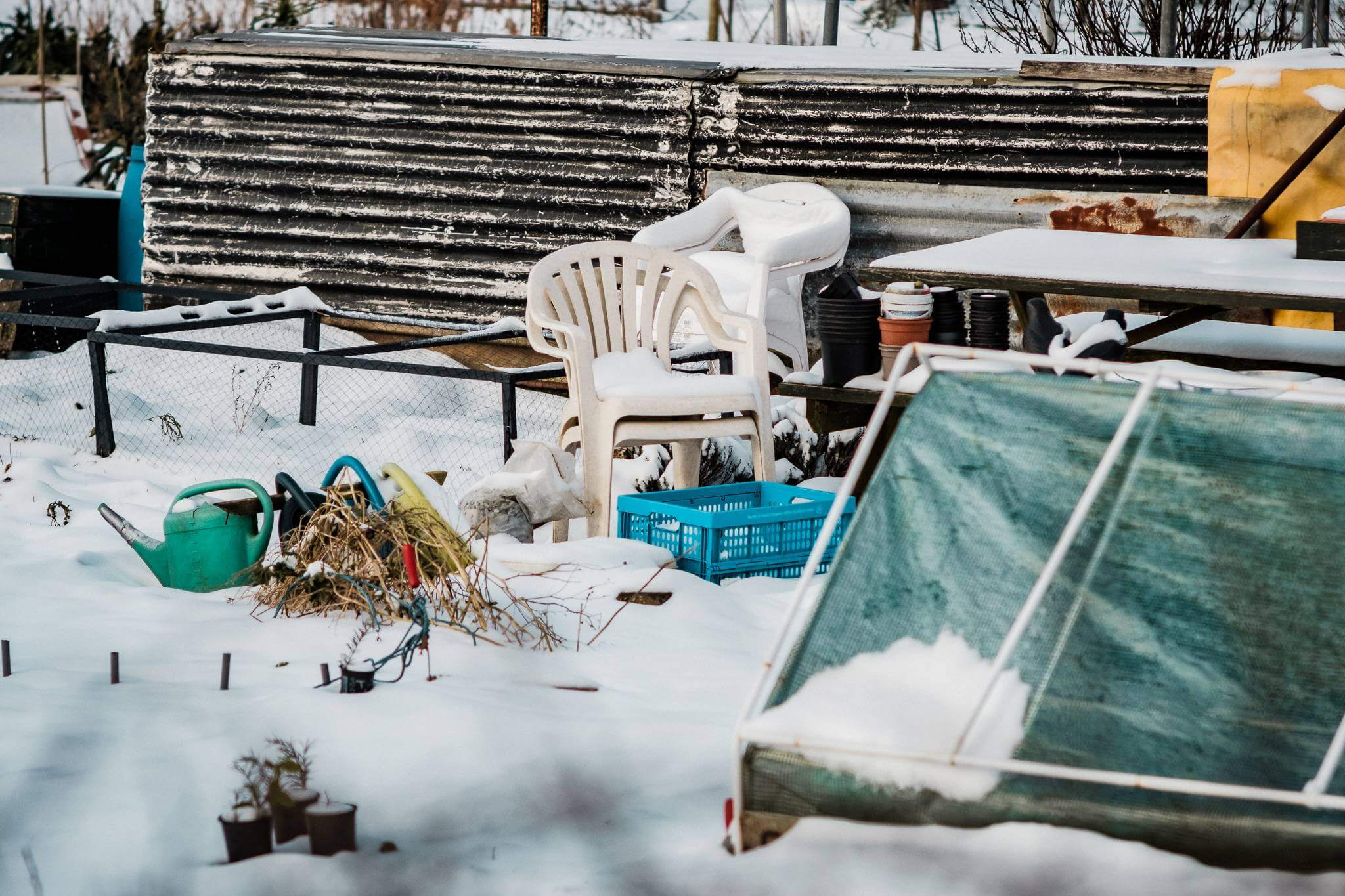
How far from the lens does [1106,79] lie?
7.39 metres

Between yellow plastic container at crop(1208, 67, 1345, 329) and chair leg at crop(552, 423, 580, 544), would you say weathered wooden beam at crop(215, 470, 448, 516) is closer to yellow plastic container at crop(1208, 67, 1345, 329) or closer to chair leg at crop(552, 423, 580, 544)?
chair leg at crop(552, 423, 580, 544)

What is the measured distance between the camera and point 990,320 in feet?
18.1

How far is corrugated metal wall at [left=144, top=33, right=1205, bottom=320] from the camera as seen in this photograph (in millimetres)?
7574

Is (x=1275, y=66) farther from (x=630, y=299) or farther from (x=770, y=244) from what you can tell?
(x=630, y=299)

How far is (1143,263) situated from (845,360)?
112cm

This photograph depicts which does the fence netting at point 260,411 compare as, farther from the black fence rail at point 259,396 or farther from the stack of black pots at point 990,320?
the stack of black pots at point 990,320

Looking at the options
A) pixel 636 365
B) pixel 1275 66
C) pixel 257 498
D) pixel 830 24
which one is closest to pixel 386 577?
pixel 257 498

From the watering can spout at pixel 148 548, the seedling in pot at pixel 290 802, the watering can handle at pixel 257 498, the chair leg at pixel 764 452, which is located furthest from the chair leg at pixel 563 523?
the seedling in pot at pixel 290 802

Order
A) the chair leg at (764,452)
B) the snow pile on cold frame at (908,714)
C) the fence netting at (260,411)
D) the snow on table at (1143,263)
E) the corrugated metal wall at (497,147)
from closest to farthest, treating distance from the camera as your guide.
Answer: the snow pile on cold frame at (908,714) → the snow on table at (1143,263) → the chair leg at (764,452) → the fence netting at (260,411) → the corrugated metal wall at (497,147)

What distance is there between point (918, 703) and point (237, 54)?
745 cm

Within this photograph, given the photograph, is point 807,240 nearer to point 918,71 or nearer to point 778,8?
point 918,71

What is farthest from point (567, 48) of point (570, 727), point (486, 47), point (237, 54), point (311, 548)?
Answer: point (570, 727)

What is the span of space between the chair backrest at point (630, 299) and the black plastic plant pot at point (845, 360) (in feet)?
1.05

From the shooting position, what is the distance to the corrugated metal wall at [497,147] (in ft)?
24.8
